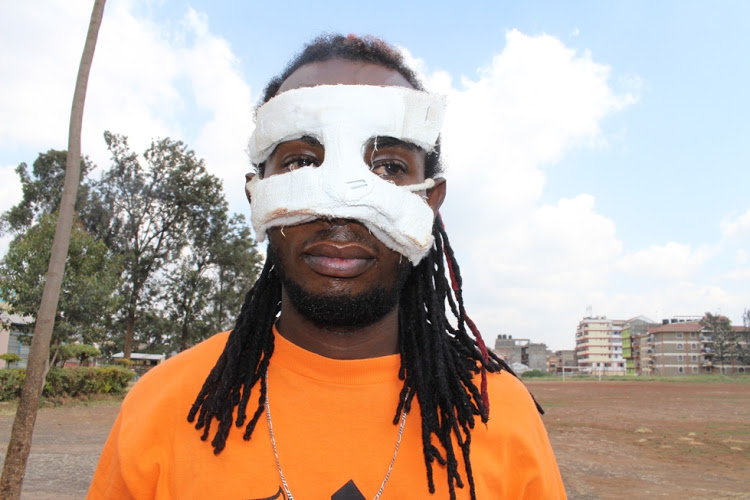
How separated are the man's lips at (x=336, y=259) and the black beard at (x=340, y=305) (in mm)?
64

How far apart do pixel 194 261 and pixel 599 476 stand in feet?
75.4

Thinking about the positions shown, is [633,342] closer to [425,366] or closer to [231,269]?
[231,269]

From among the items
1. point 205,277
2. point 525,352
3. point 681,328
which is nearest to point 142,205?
point 205,277

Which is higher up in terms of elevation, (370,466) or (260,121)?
(260,121)

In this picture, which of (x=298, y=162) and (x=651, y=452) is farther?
(x=651, y=452)

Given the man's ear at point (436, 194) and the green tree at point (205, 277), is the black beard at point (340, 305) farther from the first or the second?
the green tree at point (205, 277)

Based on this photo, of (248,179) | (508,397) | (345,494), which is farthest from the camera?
(248,179)

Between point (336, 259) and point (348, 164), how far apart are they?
11.1 inches

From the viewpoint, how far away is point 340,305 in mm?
1646

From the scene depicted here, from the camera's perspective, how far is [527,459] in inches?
62.9

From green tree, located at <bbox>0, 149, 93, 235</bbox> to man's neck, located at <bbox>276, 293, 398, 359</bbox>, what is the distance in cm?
2767

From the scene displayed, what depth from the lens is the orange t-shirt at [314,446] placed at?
1508 mm

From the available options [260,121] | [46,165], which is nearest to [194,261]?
[46,165]

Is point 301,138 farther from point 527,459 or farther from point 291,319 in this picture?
point 527,459
